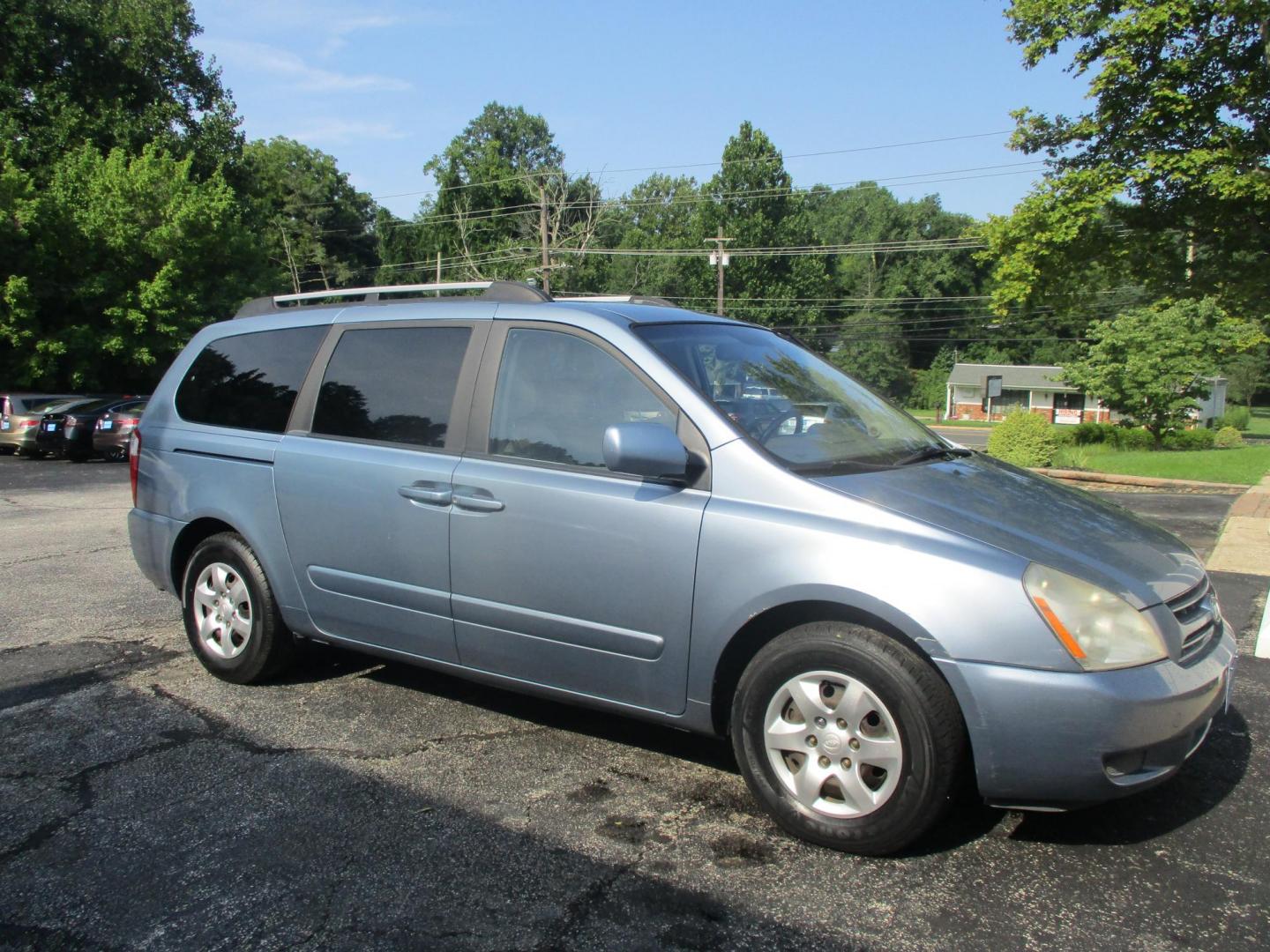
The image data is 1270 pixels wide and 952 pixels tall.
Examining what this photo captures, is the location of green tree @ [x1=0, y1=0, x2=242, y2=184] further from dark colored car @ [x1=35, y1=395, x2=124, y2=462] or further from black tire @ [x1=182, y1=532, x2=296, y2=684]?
black tire @ [x1=182, y1=532, x2=296, y2=684]

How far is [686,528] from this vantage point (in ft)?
11.3

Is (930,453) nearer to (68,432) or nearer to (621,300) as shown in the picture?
(621,300)

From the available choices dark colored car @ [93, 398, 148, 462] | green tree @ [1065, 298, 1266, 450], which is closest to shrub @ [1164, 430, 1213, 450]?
green tree @ [1065, 298, 1266, 450]

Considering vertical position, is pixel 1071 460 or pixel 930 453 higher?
pixel 930 453

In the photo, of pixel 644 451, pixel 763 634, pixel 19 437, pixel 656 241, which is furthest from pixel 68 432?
pixel 656 241

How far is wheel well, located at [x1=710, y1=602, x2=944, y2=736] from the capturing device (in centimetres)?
312

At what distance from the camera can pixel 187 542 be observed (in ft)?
16.8

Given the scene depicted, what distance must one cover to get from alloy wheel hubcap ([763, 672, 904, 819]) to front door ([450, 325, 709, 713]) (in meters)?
0.41

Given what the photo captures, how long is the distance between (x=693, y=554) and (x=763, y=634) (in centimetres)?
36

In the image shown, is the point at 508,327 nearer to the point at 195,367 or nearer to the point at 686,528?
the point at 686,528

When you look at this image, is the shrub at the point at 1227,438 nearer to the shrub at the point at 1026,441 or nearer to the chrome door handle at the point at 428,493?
the shrub at the point at 1026,441

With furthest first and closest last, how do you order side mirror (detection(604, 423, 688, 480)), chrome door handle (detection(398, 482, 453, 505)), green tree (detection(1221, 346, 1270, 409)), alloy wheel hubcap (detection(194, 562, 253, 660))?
green tree (detection(1221, 346, 1270, 409)) < alloy wheel hubcap (detection(194, 562, 253, 660)) < chrome door handle (detection(398, 482, 453, 505)) < side mirror (detection(604, 423, 688, 480))

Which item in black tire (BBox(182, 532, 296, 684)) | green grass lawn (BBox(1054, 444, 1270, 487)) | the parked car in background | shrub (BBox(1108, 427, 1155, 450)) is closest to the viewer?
black tire (BBox(182, 532, 296, 684))

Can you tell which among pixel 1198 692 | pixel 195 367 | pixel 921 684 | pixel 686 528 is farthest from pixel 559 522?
pixel 195 367
